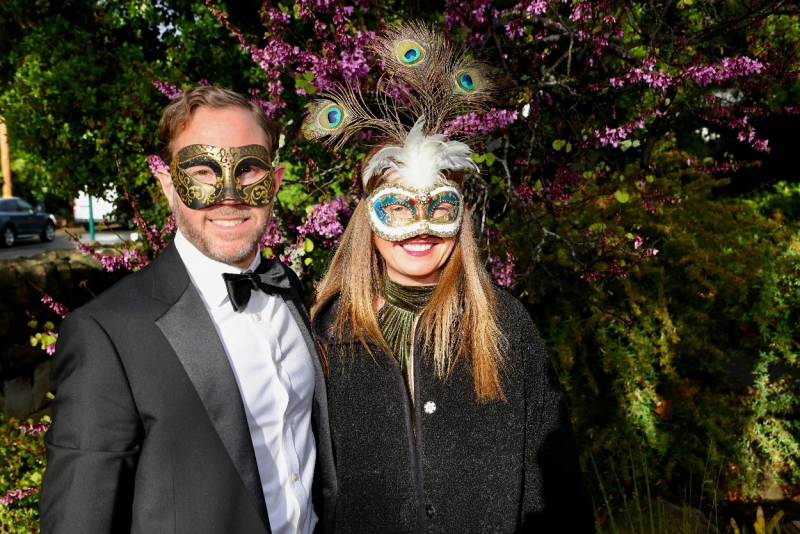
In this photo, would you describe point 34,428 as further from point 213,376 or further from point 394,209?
point 394,209

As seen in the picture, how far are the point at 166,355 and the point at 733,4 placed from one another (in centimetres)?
546

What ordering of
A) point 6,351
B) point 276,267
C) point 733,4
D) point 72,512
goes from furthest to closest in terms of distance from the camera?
point 6,351, point 733,4, point 276,267, point 72,512

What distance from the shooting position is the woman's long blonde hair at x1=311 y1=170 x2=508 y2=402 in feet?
6.72

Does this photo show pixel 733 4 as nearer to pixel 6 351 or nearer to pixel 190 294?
pixel 190 294

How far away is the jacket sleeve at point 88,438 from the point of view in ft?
4.75

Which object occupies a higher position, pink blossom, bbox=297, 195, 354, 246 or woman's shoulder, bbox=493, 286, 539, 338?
pink blossom, bbox=297, 195, 354, 246

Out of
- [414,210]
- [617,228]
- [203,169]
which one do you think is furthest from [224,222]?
[617,228]

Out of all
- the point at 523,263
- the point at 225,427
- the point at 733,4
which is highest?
the point at 733,4

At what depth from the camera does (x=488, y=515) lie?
6.50 ft

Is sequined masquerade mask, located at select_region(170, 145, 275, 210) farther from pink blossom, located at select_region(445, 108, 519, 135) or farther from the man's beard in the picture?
pink blossom, located at select_region(445, 108, 519, 135)

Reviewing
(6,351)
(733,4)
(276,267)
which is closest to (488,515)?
(276,267)

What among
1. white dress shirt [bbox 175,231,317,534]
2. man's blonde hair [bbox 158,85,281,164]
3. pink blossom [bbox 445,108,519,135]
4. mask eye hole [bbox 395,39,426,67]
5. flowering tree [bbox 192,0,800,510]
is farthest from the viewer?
flowering tree [bbox 192,0,800,510]

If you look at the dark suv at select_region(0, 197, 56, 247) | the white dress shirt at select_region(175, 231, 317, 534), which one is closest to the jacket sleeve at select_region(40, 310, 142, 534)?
the white dress shirt at select_region(175, 231, 317, 534)

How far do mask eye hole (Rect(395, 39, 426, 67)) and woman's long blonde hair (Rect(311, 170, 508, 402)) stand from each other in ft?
1.92
